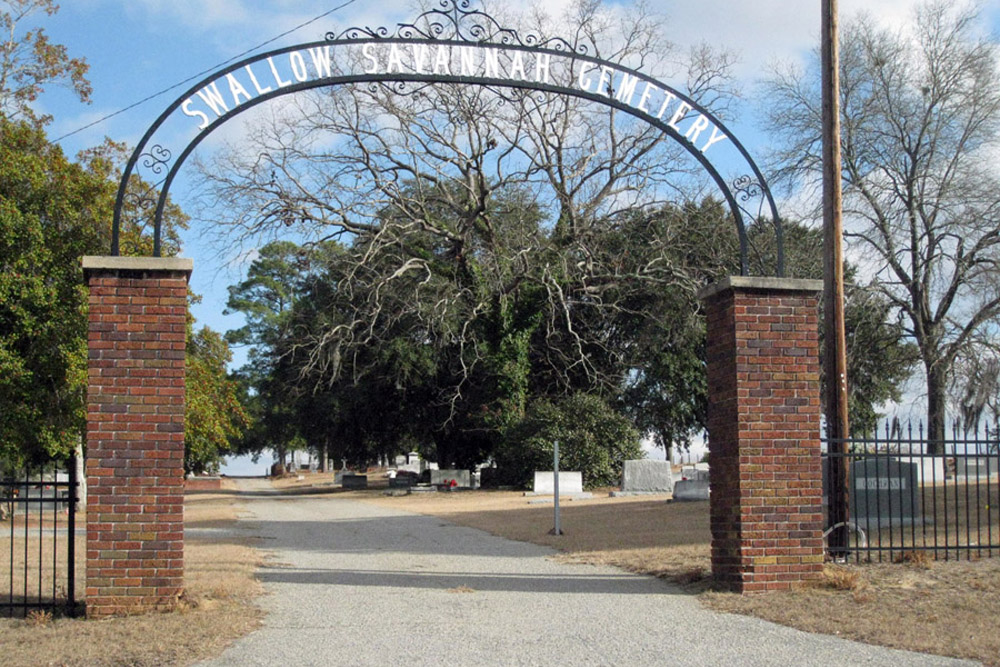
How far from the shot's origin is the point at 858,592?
31.2 feet

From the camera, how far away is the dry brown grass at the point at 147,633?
7352mm

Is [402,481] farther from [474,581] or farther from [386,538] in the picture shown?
[474,581]

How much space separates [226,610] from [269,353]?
36094 millimetres

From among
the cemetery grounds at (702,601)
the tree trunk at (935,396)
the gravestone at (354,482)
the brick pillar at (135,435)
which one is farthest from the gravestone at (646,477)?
the brick pillar at (135,435)

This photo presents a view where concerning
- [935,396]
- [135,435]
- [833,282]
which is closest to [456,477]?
[935,396]

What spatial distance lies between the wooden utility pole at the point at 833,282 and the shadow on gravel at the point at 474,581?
2.92 meters

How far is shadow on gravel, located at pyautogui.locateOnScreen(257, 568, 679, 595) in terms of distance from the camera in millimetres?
10641

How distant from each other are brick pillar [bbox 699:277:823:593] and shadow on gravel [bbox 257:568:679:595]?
1.12 m

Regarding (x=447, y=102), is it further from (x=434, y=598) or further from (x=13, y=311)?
(x=434, y=598)

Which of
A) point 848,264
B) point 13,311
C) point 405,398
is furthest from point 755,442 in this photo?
point 848,264

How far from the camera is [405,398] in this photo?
3953 centimetres

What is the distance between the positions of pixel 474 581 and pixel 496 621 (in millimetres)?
2629

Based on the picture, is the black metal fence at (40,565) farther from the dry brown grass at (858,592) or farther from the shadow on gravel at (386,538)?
the dry brown grass at (858,592)

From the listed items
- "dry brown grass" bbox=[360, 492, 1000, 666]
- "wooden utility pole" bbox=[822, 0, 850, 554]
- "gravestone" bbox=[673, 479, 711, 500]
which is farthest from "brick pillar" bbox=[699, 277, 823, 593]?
"gravestone" bbox=[673, 479, 711, 500]
